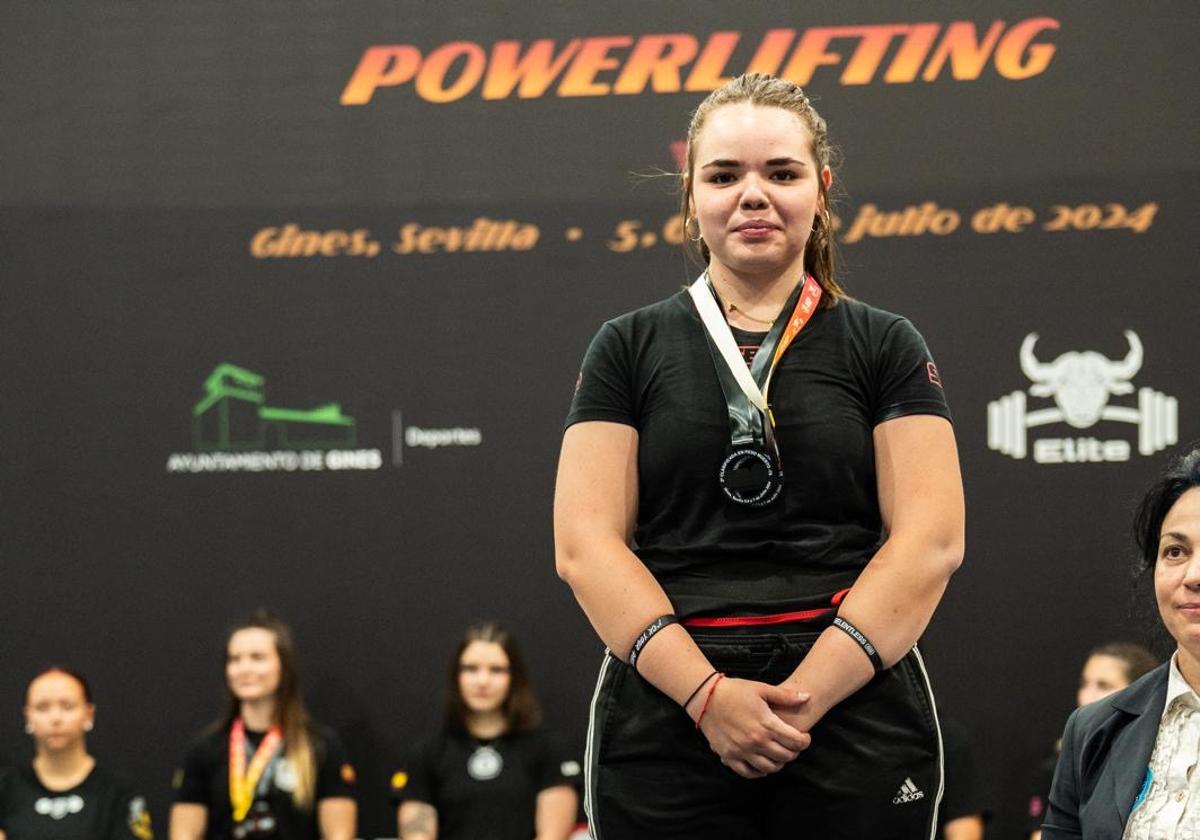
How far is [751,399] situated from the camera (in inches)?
72.3

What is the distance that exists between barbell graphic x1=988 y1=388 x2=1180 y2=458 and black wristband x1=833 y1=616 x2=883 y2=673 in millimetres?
2951

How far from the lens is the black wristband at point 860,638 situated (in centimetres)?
176

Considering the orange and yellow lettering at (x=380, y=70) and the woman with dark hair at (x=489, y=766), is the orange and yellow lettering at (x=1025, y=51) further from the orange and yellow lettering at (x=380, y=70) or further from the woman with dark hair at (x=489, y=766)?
the woman with dark hair at (x=489, y=766)

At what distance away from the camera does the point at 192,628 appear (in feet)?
15.7

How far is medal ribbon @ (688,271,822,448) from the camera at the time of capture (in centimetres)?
183

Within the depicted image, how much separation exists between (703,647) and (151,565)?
3414mm

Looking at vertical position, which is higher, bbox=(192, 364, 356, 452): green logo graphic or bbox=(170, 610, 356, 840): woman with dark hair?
bbox=(192, 364, 356, 452): green logo graphic

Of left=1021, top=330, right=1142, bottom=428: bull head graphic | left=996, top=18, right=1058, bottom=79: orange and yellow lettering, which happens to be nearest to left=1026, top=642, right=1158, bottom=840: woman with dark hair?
left=1021, top=330, right=1142, bottom=428: bull head graphic

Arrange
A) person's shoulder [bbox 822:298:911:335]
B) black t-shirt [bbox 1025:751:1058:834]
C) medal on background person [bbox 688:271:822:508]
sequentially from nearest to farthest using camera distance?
medal on background person [bbox 688:271:822:508]
person's shoulder [bbox 822:298:911:335]
black t-shirt [bbox 1025:751:1058:834]

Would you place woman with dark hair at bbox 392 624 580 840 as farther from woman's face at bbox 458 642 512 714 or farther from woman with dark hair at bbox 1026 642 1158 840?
woman with dark hair at bbox 1026 642 1158 840

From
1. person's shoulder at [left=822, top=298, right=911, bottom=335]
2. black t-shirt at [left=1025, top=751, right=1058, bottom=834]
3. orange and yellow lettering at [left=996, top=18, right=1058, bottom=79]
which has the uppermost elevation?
orange and yellow lettering at [left=996, top=18, right=1058, bottom=79]

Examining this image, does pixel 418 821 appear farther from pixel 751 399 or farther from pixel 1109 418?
pixel 751 399

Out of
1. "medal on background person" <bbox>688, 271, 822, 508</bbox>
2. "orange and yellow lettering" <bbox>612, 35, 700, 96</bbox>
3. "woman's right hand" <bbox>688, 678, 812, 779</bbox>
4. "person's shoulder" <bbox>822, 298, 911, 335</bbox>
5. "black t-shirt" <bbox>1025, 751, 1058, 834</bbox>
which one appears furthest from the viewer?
"orange and yellow lettering" <bbox>612, 35, 700, 96</bbox>

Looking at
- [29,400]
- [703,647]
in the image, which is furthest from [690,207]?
[29,400]
